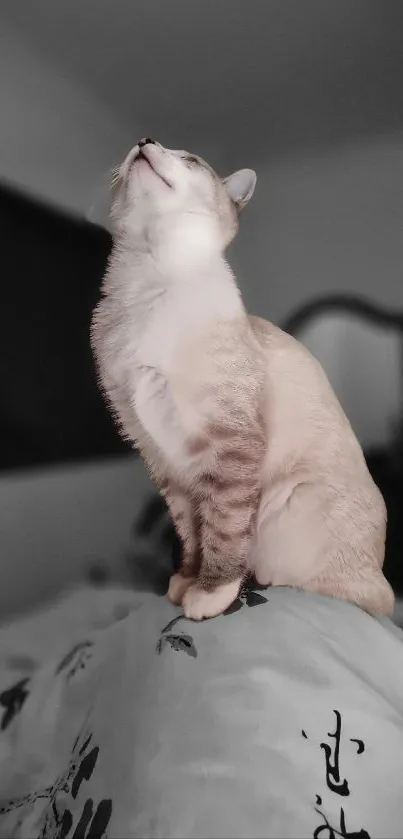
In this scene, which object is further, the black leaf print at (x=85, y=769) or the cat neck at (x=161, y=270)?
the cat neck at (x=161, y=270)

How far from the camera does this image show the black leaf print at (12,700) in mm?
917

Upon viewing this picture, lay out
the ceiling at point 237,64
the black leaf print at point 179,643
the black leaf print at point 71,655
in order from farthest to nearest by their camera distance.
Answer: the ceiling at point 237,64
the black leaf print at point 71,655
the black leaf print at point 179,643

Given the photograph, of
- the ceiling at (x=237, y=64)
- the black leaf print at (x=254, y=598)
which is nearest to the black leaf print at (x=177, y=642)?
the black leaf print at (x=254, y=598)

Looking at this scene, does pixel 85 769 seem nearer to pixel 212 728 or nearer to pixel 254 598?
pixel 212 728

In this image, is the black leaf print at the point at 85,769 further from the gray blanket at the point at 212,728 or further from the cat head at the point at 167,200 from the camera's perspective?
the cat head at the point at 167,200

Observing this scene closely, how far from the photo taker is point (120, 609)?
108 centimetres

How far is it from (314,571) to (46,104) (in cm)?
87

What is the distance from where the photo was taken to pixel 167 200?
1.02 meters

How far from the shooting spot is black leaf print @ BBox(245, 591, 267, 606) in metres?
0.95

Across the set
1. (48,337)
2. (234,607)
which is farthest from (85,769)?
(48,337)

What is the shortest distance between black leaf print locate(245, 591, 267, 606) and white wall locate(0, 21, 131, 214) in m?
0.68

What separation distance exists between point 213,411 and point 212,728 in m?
0.44

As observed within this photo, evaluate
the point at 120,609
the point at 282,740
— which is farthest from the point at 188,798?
the point at 120,609

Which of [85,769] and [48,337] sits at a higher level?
[48,337]
